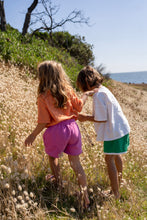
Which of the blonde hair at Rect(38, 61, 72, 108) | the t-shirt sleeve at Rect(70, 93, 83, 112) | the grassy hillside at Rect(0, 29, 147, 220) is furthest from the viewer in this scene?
the t-shirt sleeve at Rect(70, 93, 83, 112)

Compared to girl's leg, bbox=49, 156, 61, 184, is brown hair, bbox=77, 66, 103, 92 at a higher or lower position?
higher

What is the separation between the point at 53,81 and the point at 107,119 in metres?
0.86

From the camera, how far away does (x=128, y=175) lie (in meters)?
3.81

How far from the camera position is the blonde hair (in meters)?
2.57

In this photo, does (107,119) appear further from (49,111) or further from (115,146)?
(49,111)

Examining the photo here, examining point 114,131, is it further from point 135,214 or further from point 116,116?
point 135,214

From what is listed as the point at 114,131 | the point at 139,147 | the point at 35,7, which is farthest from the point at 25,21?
the point at 114,131

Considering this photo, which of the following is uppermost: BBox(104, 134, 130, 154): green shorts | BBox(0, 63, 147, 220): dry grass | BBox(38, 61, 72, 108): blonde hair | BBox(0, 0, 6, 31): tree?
BBox(0, 0, 6, 31): tree

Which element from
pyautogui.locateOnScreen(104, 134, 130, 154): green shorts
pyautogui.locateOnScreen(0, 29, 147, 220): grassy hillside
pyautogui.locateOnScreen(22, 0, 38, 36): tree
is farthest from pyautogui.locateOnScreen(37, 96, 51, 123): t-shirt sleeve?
pyautogui.locateOnScreen(22, 0, 38, 36): tree

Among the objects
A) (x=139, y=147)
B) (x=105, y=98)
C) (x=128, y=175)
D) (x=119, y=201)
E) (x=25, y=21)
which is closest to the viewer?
(x=105, y=98)

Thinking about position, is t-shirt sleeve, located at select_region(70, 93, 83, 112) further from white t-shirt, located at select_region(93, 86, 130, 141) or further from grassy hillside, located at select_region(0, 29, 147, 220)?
grassy hillside, located at select_region(0, 29, 147, 220)

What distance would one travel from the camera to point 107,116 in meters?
2.90

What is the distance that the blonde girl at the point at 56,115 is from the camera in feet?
8.47

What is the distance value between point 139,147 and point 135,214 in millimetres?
2006
